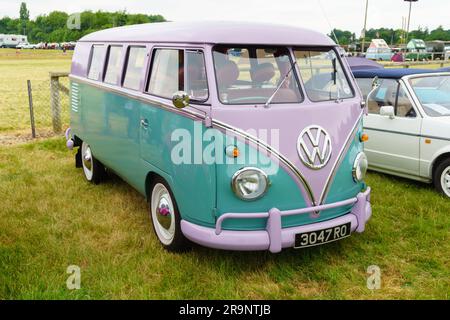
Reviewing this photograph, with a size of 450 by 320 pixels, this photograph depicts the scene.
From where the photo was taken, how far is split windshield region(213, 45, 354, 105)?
13.4 feet

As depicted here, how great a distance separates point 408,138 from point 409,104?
0.46m

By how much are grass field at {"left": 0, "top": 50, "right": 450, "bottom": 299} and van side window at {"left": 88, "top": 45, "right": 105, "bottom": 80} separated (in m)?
1.59

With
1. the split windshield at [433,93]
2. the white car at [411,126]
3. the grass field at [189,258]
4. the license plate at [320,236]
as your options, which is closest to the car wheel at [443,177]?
the white car at [411,126]

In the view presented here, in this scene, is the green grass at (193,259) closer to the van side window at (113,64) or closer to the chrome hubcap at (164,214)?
the chrome hubcap at (164,214)

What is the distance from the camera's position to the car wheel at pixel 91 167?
677cm

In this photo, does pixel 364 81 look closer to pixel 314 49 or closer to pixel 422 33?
pixel 314 49

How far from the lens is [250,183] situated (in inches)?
150

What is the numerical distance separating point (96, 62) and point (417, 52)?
47.2 m

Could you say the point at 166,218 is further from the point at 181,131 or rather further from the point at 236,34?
the point at 236,34

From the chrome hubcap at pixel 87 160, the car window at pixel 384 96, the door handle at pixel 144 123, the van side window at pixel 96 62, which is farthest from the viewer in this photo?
the chrome hubcap at pixel 87 160

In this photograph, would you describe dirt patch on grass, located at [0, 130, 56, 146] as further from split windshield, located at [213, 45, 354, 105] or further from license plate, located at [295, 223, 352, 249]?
license plate, located at [295, 223, 352, 249]

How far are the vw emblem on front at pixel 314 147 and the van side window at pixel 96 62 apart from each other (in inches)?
128

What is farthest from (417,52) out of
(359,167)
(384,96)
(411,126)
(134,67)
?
(359,167)

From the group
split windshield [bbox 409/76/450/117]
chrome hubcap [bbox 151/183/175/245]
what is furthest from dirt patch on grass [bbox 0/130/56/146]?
split windshield [bbox 409/76/450/117]
